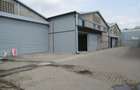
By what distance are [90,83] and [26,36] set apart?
1040 cm

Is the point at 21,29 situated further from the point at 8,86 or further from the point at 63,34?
the point at 8,86

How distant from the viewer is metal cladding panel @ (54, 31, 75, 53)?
1399cm

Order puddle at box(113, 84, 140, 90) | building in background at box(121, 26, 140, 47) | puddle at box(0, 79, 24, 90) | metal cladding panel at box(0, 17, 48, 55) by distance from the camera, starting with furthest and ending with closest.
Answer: building in background at box(121, 26, 140, 47) < metal cladding panel at box(0, 17, 48, 55) < puddle at box(113, 84, 140, 90) < puddle at box(0, 79, 24, 90)

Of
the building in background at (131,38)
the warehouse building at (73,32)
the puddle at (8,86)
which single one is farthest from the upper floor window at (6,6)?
the building in background at (131,38)

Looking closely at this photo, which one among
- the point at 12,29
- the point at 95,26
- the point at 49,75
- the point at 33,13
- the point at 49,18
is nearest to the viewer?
the point at 49,75

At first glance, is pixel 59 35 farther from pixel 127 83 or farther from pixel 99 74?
pixel 127 83

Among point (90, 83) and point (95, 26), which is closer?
point (90, 83)

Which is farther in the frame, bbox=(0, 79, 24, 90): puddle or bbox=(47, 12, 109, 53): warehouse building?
bbox=(47, 12, 109, 53): warehouse building

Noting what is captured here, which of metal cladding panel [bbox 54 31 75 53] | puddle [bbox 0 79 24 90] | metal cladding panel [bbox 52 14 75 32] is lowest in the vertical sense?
puddle [bbox 0 79 24 90]

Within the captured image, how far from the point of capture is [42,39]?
600 inches

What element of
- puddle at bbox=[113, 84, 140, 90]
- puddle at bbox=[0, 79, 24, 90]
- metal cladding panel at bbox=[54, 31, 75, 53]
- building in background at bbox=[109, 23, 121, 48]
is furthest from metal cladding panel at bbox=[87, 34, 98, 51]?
puddle at bbox=[0, 79, 24, 90]

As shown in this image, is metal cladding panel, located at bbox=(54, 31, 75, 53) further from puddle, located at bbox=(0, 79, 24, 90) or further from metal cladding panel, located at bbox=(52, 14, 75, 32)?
puddle, located at bbox=(0, 79, 24, 90)

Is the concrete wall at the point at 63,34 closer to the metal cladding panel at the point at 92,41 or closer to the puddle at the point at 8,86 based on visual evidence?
the metal cladding panel at the point at 92,41

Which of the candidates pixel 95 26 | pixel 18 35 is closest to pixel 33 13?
pixel 18 35
